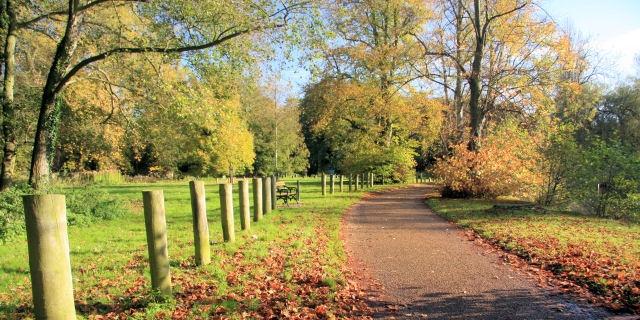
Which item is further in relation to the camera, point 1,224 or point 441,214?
point 441,214

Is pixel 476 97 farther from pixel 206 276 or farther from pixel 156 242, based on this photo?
pixel 156 242

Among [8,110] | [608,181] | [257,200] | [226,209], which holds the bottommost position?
[608,181]

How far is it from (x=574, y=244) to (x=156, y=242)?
7310 millimetres

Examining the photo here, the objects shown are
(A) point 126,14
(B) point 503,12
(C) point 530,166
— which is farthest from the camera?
(B) point 503,12

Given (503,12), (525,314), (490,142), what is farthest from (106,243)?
(503,12)

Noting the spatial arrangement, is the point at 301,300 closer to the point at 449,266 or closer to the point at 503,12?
the point at 449,266

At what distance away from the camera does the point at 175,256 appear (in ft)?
23.8

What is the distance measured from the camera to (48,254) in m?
3.71

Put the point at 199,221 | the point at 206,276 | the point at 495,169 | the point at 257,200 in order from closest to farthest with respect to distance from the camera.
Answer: the point at 206,276 < the point at 199,221 < the point at 257,200 < the point at 495,169

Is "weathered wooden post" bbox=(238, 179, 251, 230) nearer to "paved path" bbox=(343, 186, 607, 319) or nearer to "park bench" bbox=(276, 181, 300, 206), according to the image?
"paved path" bbox=(343, 186, 607, 319)

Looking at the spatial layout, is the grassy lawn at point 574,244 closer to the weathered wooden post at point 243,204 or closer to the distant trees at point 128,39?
the weathered wooden post at point 243,204

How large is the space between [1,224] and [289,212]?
708cm

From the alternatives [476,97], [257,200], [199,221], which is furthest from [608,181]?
[199,221]

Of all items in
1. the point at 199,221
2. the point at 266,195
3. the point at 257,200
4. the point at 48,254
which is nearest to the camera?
the point at 48,254
